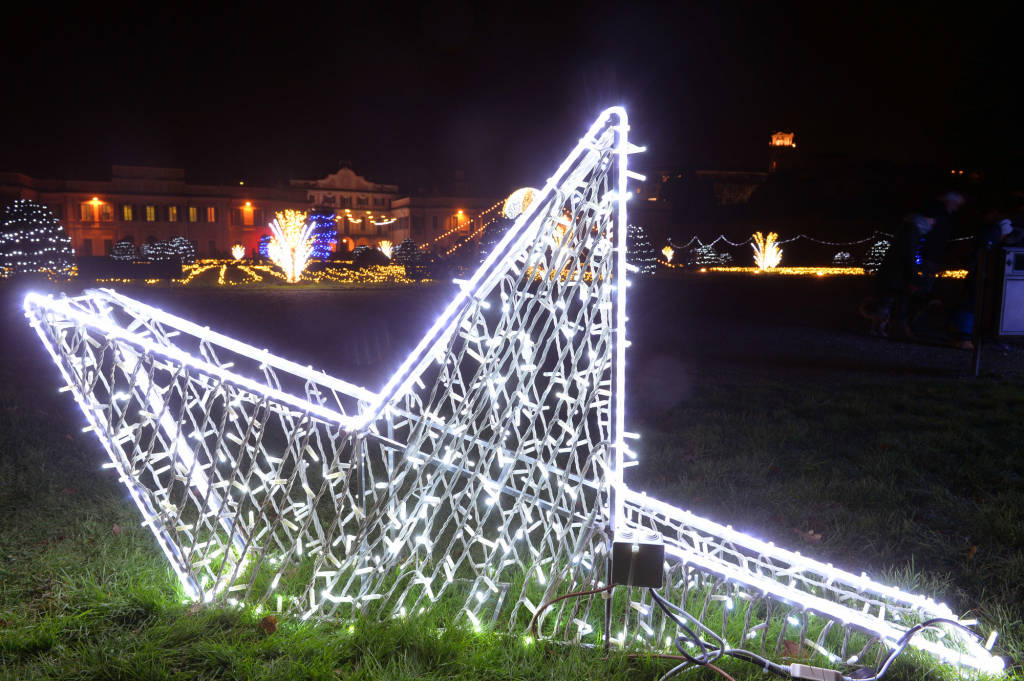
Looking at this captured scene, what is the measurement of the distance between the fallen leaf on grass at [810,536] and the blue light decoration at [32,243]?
26.1 m

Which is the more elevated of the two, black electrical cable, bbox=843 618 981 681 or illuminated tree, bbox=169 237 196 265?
illuminated tree, bbox=169 237 196 265

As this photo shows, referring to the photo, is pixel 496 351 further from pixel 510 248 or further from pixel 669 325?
pixel 669 325

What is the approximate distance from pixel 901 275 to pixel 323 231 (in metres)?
32.6

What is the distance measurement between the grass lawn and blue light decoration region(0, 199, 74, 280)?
20652 millimetres

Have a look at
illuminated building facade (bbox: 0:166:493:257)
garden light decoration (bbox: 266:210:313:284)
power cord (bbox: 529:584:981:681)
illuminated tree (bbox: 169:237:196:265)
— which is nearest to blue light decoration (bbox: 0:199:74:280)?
garden light decoration (bbox: 266:210:313:284)

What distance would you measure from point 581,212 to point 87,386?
179 cm

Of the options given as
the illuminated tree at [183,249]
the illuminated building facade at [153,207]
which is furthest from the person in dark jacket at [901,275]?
the illuminated building facade at [153,207]

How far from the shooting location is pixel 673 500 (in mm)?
3336

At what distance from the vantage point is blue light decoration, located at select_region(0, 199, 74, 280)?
2194 cm

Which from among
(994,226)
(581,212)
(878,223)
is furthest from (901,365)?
(878,223)

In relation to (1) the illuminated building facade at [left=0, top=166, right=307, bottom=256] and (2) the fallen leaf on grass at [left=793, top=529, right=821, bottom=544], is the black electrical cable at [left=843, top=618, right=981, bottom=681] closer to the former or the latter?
(2) the fallen leaf on grass at [left=793, top=529, right=821, bottom=544]

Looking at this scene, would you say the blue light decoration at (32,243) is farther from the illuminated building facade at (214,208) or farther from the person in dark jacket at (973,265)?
the person in dark jacket at (973,265)

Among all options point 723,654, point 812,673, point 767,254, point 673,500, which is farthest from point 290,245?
point 812,673

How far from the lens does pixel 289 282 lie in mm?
21406
